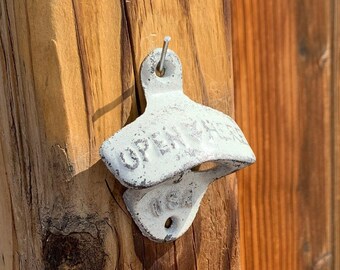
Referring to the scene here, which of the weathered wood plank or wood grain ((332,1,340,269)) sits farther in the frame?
wood grain ((332,1,340,269))

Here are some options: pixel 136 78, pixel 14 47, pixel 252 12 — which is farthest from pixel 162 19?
pixel 252 12

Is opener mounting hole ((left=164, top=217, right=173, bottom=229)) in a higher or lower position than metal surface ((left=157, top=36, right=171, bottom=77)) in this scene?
lower

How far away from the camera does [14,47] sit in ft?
2.21

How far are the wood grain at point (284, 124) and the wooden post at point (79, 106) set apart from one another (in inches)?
8.2

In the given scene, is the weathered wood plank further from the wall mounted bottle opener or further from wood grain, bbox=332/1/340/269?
wood grain, bbox=332/1/340/269

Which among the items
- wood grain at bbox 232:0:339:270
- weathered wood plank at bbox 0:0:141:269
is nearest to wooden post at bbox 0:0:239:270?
weathered wood plank at bbox 0:0:141:269

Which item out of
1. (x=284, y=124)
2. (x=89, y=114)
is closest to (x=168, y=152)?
(x=89, y=114)

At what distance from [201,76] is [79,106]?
175mm

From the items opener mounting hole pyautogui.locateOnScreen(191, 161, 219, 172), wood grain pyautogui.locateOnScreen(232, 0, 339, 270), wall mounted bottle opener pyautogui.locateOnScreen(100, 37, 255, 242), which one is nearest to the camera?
wall mounted bottle opener pyautogui.locateOnScreen(100, 37, 255, 242)

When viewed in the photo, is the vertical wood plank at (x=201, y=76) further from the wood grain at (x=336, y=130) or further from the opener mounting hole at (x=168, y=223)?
the wood grain at (x=336, y=130)

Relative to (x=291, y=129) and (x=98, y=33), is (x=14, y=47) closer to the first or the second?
(x=98, y=33)

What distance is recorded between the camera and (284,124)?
1.00 meters

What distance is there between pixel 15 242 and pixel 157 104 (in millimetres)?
271

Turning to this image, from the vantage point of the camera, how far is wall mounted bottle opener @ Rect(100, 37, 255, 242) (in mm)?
613
